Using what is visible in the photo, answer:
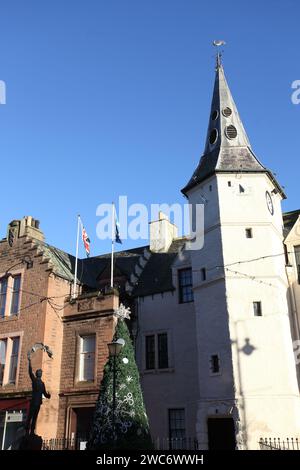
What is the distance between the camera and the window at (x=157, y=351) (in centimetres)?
2595

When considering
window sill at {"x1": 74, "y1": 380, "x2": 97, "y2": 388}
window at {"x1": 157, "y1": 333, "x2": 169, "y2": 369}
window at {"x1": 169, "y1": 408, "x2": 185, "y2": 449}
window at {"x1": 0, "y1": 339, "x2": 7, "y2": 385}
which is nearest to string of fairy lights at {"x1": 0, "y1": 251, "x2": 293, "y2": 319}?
window at {"x1": 0, "y1": 339, "x2": 7, "y2": 385}

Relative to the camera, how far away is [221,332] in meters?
22.7

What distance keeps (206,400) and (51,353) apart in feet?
26.8

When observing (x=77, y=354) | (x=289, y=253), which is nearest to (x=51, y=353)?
(x=77, y=354)

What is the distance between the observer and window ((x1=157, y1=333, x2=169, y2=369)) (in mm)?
25875

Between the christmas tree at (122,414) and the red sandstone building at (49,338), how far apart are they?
4.10 meters

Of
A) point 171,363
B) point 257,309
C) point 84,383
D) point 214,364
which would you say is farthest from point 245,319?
point 84,383

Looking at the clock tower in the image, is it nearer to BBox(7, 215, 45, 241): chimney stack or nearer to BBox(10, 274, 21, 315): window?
BBox(7, 215, 45, 241): chimney stack

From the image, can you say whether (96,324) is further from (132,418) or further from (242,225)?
(242,225)

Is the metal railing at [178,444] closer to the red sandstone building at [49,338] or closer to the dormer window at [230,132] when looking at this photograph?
the red sandstone building at [49,338]

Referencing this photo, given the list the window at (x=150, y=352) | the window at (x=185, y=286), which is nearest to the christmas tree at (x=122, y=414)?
the window at (x=150, y=352)

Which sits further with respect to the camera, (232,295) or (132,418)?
(232,295)
